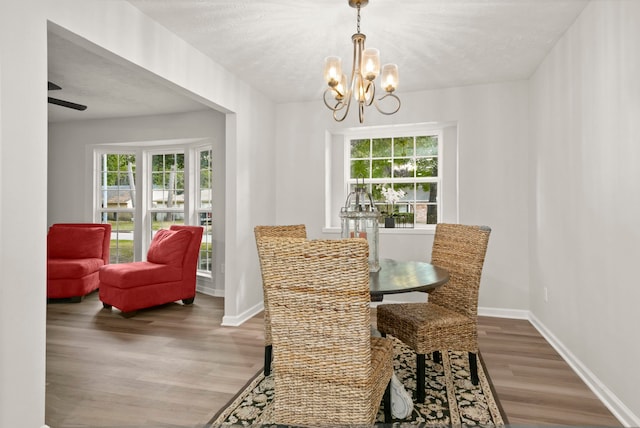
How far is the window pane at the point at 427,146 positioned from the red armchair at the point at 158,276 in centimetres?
278

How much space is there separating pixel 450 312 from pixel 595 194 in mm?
1177

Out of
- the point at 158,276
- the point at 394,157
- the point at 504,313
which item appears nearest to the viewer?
the point at 504,313

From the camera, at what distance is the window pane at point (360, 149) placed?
15.9 feet

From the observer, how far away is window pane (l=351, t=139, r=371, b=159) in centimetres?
485

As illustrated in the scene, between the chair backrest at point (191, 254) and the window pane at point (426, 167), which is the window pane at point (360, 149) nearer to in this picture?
the window pane at point (426, 167)

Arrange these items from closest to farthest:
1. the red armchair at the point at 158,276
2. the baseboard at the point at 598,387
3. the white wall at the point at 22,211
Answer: the white wall at the point at 22,211 < the baseboard at the point at 598,387 < the red armchair at the point at 158,276

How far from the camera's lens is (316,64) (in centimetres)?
358

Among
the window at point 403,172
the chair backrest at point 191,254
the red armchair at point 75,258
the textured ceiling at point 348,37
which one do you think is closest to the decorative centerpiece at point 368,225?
the textured ceiling at point 348,37

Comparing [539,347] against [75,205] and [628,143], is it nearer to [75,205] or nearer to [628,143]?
[628,143]

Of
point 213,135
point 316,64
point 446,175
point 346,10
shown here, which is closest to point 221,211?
point 213,135

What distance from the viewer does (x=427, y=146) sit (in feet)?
15.2

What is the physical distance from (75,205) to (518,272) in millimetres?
6028

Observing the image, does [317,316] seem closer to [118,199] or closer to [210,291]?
[210,291]

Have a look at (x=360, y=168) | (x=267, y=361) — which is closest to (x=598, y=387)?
(x=267, y=361)
